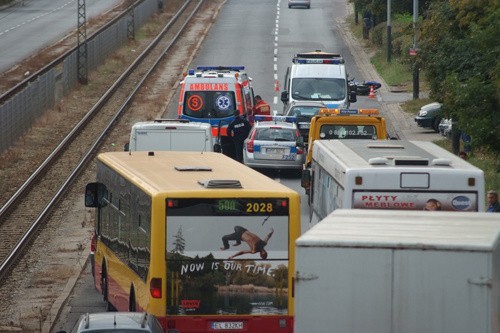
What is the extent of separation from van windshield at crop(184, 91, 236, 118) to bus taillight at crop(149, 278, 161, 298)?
20.5 meters

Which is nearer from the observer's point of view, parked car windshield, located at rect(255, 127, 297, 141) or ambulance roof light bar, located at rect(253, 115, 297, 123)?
parked car windshield, located at rect(255, 127, 297, 141)

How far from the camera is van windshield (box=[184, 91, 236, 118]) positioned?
36000 mm

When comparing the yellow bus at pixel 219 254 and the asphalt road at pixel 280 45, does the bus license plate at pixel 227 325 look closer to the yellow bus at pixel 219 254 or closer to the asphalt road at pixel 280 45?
the yellow bus at pixel 219 254

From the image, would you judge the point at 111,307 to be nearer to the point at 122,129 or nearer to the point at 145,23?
the point at 122,129

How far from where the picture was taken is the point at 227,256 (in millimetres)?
15680

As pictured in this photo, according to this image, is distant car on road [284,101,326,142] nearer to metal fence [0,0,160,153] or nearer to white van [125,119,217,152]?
metal fence [0,0,160,153]

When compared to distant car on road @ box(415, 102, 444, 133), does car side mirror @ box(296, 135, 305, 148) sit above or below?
above

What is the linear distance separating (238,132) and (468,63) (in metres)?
6.23

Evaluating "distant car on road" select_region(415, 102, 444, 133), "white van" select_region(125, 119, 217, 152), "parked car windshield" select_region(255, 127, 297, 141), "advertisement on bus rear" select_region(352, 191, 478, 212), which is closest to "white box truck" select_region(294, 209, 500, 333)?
"advertisement on bus rear" select_region(352, 191, 478, 212)

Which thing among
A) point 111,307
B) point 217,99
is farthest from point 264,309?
point 217,99

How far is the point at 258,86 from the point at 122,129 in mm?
13372

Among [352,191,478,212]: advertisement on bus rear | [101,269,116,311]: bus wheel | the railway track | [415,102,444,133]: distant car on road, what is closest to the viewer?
[352,191,478,212]: advertisement on bus rear

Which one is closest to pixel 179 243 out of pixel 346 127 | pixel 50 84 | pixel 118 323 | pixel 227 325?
pixel 227 325

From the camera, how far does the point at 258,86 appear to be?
55.9m
